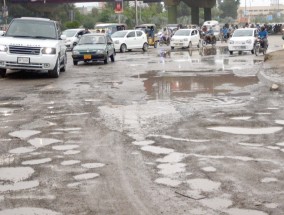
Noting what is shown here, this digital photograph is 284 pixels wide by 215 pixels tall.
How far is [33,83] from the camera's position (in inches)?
615

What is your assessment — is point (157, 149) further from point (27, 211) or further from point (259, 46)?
point (259, 46)

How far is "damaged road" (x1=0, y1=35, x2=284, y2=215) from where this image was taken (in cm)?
507

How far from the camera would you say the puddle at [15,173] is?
5.88 m

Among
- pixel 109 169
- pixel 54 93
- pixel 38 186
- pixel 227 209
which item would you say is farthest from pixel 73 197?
pixel 54 93

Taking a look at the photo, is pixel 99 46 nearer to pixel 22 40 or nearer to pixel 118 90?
pixel 22 40

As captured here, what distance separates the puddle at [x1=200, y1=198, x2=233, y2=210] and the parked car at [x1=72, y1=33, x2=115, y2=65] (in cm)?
1937

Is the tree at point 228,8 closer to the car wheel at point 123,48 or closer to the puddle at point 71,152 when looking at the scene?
the car wheel at point 123,48

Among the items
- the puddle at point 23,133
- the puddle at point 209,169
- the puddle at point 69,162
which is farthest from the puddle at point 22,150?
the puddle at point 209,169

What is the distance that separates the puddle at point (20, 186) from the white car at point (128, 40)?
3054cm

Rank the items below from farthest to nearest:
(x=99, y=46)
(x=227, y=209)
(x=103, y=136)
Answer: (x=99, y=46)
(x=103, y=136)
(x=227, y=209)

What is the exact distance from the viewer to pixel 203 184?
Result: 220 inches

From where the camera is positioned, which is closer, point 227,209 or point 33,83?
point 227,209

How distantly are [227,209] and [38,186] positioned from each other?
2121 mm

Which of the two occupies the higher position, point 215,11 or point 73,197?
point 215,11
